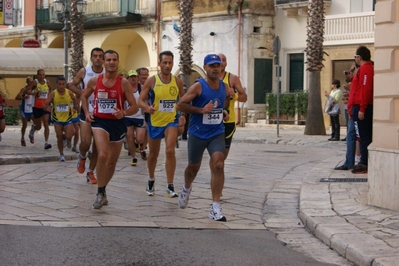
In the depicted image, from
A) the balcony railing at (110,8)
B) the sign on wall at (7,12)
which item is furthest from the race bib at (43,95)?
the balcony railing at (110,8)

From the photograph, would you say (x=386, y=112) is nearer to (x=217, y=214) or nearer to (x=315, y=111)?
(x=217, y=214)

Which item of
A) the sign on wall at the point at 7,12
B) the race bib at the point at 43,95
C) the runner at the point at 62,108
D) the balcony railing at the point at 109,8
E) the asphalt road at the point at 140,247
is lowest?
the asphalt road at the point at 140,247

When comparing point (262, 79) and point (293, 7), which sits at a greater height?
point (293, 7)

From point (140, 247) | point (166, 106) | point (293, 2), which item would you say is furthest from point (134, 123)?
point (293, 2)

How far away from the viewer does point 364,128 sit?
13094mm

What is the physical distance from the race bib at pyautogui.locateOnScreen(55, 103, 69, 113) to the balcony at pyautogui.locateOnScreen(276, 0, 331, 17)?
16.3 metres

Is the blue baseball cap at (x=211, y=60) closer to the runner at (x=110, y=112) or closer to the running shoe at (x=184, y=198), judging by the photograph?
the runner at (x=110, y=112)

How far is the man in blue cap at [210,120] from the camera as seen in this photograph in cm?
939

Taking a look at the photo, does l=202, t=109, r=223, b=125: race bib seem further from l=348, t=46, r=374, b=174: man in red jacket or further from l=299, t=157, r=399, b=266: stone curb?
l=348, t=46, r=374, b=174: man in red jacket

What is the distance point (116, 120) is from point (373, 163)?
3.15 meters

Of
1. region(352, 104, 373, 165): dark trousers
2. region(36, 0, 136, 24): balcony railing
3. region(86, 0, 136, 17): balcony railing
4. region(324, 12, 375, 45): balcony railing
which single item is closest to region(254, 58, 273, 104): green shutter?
region(324, 12, 375, 45): balcony railing

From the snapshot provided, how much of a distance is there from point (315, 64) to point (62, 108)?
12.0 metres

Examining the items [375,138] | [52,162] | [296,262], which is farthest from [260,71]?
[296,262]

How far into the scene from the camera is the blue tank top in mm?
9602
